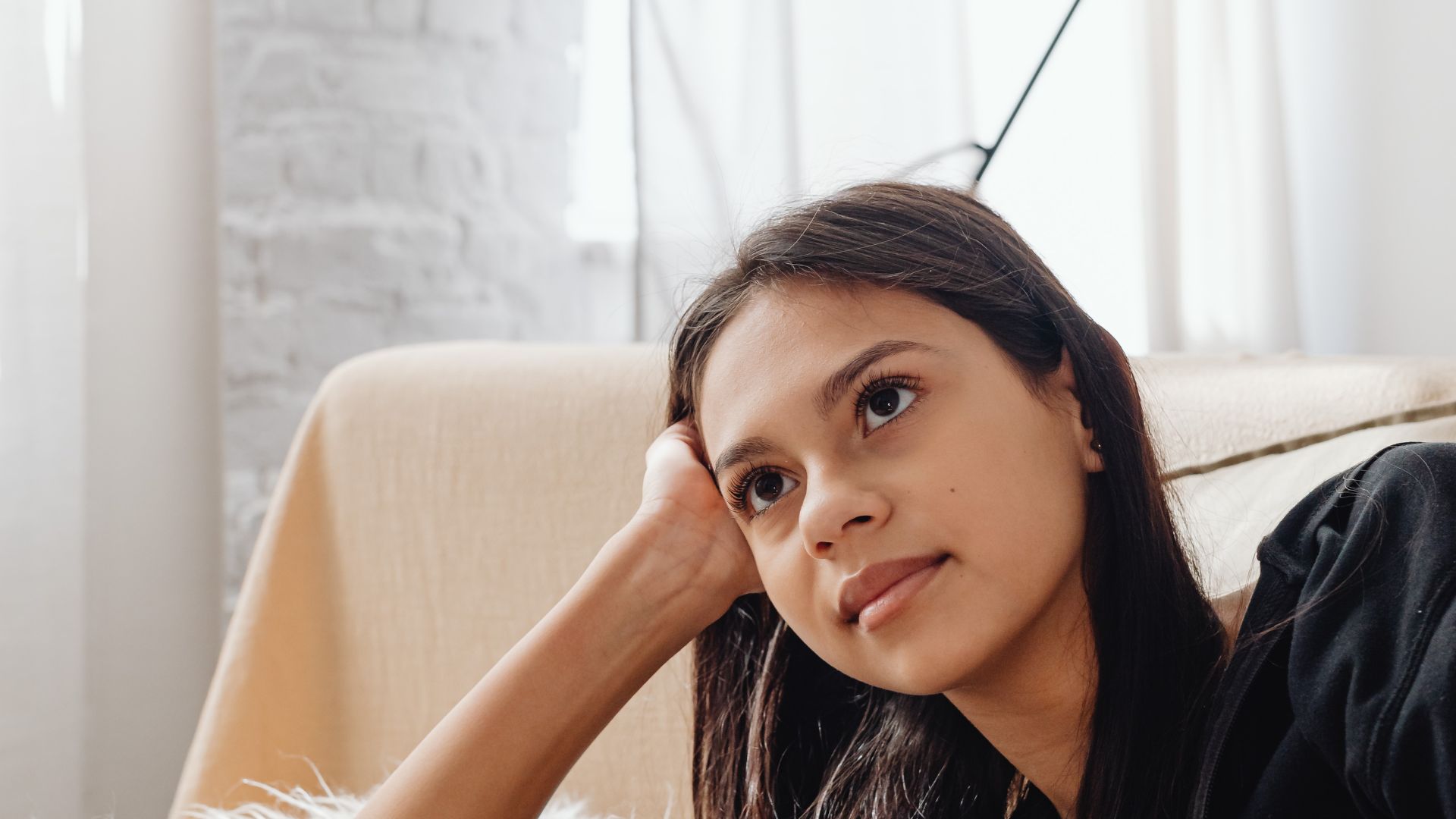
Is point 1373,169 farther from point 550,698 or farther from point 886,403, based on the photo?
point 550,698

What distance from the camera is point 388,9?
1880mm

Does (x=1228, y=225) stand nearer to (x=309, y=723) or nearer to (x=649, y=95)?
(x=649, y=95)

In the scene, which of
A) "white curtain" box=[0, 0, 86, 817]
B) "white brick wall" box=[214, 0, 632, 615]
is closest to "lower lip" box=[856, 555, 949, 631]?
"white brick wall" box=[214, 0, 632, 615]

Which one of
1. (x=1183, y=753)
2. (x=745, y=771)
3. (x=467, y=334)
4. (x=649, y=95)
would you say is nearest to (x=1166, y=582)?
(x=1183, y=753)

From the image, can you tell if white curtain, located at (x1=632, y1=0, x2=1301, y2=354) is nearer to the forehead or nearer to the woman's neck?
the forehead

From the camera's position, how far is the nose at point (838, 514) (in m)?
0.75

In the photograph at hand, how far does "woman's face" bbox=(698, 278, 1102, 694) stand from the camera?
742 mm

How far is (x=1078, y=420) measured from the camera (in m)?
0.83

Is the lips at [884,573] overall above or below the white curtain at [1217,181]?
below

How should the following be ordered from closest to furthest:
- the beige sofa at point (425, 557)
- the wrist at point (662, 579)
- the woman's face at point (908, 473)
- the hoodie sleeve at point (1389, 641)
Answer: the hoodie sleeve at point (1389, 641) → the woman's face at point (908, 473) → the wrist at point (662, 579) → the beige sofa at point (425, 557)

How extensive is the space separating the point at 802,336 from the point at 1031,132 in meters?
0.92

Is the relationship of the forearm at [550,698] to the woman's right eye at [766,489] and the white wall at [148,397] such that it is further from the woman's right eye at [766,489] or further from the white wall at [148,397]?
the white wall at [148,397]

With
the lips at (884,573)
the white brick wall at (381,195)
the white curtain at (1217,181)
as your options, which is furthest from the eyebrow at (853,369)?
the white brick wall at (381,195)

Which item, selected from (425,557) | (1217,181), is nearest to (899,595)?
(425,557)
